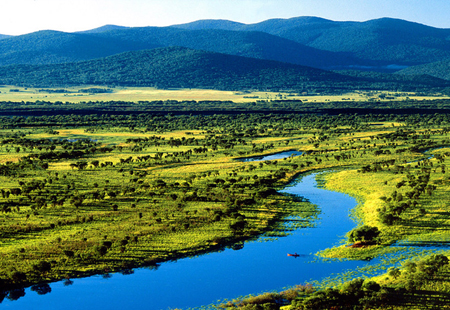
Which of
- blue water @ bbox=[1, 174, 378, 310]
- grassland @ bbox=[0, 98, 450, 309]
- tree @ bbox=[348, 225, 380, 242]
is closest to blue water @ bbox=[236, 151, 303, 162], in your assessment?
grassland @ bbox=[0, 98, 450, 309]

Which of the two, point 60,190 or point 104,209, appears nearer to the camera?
point 104,209

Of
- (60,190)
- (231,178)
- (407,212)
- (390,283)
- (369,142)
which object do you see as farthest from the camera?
(369,142)

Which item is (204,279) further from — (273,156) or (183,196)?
(273,156)

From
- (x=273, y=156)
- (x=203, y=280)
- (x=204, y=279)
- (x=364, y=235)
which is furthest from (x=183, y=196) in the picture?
(x=273, y=156)

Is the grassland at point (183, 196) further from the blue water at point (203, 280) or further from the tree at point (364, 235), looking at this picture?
the blue water at point (203, 280)

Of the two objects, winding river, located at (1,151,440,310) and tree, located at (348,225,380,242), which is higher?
tree, located at (348,225,380,242)

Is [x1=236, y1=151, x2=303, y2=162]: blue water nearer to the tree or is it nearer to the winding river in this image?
the winding river

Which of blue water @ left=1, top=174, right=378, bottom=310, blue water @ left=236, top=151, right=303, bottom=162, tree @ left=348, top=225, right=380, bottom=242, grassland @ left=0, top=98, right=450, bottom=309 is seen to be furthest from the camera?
blue water @ left=236, top=151, right=303, bottom=162

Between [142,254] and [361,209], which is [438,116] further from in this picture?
[142,254]

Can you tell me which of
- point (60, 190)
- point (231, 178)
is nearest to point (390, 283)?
point (231, 178)
